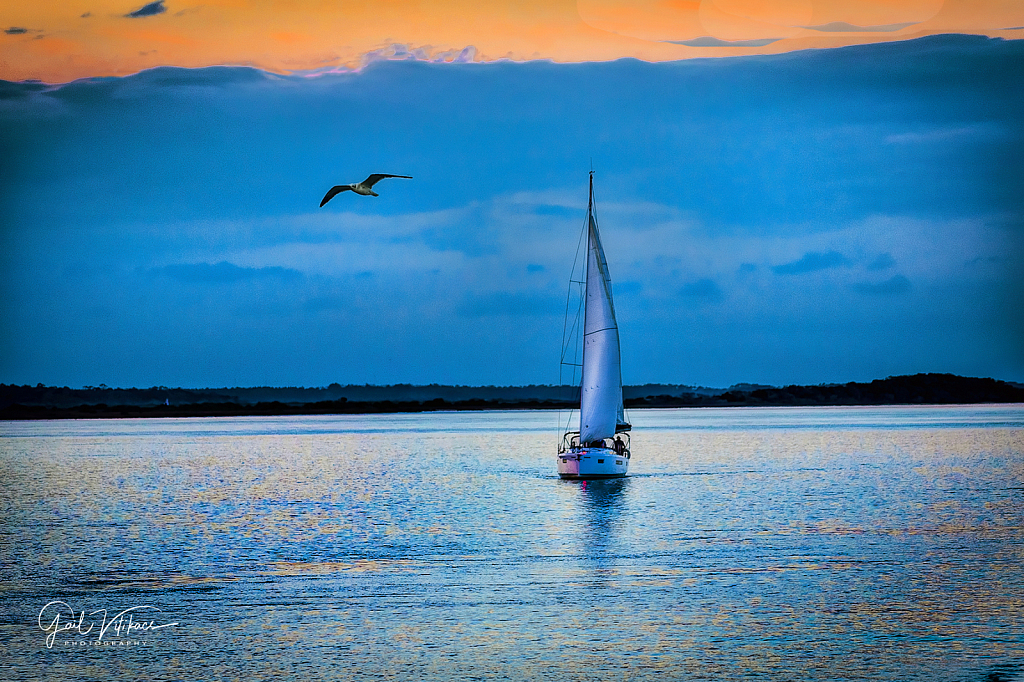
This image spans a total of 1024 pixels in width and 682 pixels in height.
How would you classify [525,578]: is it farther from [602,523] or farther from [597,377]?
[597,377]

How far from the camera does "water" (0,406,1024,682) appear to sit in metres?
22.5

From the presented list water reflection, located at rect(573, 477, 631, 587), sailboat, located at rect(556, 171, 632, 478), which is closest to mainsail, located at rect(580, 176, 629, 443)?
sailboat, located at rect(556, 171, 632, 478)

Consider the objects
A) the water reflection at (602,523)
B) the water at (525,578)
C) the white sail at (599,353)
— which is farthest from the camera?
the white sail at (599,353)

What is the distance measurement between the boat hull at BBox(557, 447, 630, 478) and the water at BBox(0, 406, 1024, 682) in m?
1.39

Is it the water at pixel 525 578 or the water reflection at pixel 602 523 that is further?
the water reflection at pixel 602 523

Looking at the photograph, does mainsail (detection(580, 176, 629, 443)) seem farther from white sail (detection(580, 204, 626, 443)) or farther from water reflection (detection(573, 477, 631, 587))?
water reflection (detection(573, 477, 631, 587))

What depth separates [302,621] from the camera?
26.1m
